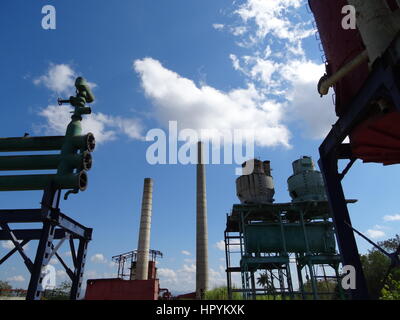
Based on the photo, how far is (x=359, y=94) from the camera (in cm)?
721

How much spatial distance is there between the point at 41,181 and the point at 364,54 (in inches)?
425

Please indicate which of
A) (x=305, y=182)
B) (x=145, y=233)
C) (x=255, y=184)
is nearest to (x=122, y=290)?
(x=255, y=184)

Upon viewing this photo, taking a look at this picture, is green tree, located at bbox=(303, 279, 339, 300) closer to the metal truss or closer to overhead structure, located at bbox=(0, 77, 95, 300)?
the metal truss

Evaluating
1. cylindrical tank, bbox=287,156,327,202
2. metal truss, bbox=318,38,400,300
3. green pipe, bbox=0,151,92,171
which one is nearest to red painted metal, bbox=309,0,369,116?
metal truss, bbox=318,38,400,300

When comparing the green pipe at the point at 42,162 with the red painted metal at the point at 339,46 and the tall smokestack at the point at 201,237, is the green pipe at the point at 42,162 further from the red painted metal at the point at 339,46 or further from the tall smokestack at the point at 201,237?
the tall smokestack at the point at 201,237

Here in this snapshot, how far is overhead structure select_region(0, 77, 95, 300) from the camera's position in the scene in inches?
344

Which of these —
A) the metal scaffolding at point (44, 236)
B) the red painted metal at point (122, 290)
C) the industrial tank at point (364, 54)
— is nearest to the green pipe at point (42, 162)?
the metal scaffolding at point (44, 236)

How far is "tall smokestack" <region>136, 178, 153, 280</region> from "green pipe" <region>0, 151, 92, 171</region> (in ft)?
76.5

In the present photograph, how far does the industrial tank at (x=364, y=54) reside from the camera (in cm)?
668

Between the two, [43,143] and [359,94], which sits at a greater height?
[43,143]

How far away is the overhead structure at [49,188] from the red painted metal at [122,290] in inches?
341

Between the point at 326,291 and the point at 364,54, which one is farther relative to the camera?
the point at 326,291

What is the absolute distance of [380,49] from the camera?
6.43m

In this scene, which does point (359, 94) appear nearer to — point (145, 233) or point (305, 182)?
point (305, 182)
